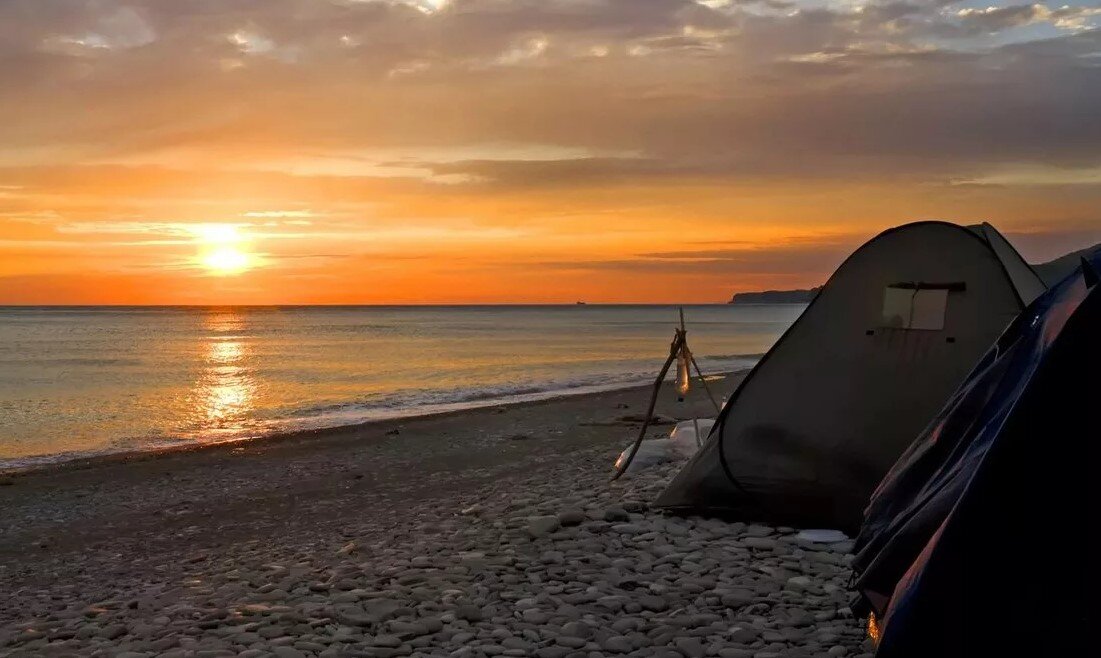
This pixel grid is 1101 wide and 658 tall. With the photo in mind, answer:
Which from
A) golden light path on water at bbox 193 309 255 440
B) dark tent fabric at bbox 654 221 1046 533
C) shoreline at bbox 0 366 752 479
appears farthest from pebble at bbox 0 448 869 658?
golden light path on water at bbox 193 309 255 440

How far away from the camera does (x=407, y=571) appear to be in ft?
25.0

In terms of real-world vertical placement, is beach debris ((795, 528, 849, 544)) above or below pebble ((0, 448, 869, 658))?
above

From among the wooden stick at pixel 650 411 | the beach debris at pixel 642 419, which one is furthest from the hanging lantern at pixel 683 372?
the beach debris at pixel 642 419

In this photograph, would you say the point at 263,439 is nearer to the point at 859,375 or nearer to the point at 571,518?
the point at 571,518

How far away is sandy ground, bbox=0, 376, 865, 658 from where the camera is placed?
242 inches

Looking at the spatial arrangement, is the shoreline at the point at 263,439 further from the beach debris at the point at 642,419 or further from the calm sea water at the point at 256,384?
the beach debris at the point at 642,419

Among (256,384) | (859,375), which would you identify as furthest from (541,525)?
(256,384)

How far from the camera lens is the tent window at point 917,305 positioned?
8.55 meters

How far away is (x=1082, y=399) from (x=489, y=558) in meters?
5.01

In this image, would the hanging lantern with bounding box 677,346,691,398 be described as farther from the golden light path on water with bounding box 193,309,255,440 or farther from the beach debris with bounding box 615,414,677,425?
the golden light path on water with bounding box 193,309,255,440

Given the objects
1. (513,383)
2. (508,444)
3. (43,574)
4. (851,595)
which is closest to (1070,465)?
(851,595)

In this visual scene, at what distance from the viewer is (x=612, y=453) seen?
595 inches

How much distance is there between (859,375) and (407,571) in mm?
4471

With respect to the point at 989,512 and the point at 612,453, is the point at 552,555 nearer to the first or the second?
the point at 989,512
